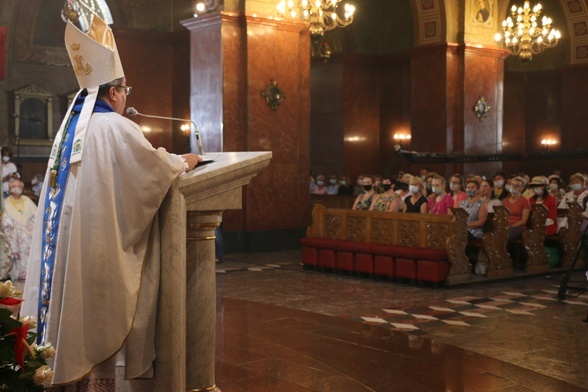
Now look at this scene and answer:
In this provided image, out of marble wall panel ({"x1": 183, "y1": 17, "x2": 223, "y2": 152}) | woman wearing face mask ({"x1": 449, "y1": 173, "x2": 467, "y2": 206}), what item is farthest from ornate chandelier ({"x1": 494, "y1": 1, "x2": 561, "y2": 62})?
woman wearing face mask ({"x1": 449, "y1": 173, "x2": 467, "y2": 206})

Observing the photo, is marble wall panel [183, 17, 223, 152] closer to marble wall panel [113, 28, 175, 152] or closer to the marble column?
marble wall panel [113, 28, 175, 152]

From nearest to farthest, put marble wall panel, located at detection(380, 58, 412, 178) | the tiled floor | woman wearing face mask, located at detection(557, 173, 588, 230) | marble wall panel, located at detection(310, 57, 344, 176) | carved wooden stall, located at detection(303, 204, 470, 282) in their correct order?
the tiled floor
carved wooden stall, located at detection(303, 204, 470, 282)
woman wearing face mask, located at detection(557, 173, 588, 230)
marble wall panel, located at detection(310, 57, 344, 176)
marble wall panel, located at detection(380, 58, 412, 178)

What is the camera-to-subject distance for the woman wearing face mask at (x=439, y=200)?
11.4 meters

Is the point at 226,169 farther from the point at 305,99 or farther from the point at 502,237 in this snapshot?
the point at 305,99

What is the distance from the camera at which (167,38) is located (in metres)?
20.6

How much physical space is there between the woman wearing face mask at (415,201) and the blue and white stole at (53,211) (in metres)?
8.00

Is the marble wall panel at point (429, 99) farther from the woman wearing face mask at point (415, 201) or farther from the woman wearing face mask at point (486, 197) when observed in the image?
the woman wearing face mask at point (415, 201)

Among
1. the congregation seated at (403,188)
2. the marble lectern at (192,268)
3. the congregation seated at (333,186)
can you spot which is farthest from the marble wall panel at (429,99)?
the marble lectern at (192,268)

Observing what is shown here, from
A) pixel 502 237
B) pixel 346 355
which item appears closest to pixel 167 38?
pixel 502 237

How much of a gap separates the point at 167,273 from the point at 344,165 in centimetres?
1964

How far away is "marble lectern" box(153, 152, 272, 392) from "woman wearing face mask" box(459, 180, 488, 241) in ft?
25.3

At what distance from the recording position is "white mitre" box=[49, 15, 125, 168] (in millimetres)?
3699

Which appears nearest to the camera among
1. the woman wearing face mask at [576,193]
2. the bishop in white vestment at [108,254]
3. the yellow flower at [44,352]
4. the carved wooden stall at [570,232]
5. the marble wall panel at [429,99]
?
the yellow flower at [44,352]

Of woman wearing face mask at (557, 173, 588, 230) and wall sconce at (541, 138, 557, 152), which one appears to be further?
wall sconce at (541, 138, 557, 152)
